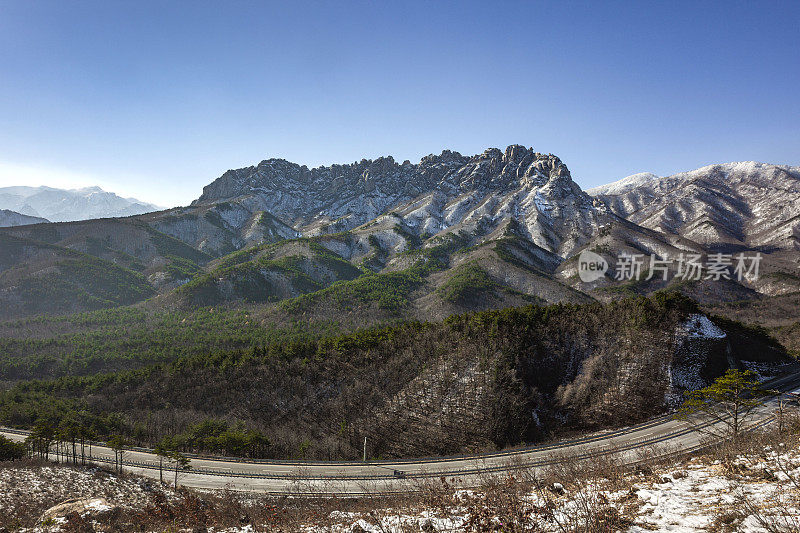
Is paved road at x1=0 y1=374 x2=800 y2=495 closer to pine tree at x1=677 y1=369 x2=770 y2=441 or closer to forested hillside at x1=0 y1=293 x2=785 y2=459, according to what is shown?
pine tree at x1=677 y1=369 x2=770 y2=441

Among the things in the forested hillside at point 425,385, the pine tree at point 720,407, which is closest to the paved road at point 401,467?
the pine tree at point 720,407

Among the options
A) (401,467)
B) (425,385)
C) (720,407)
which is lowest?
(401,467)

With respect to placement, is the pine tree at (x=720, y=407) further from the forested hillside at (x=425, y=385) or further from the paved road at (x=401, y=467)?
the forested hillside at (x=425, y=385)

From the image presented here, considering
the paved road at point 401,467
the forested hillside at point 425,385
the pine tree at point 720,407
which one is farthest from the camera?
the forested hillside at point 425,385

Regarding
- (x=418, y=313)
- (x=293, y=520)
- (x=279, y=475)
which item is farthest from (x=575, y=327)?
(x=418, y=313)

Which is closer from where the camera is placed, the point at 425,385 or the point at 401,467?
the point at 401,467

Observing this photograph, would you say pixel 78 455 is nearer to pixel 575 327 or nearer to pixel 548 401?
pixel 548 401

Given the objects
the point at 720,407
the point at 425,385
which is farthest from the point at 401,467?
the point at 720,407

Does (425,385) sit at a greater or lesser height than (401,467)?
greater

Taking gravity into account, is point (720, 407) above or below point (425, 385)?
above

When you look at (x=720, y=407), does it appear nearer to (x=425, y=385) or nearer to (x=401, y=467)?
(x=401, y=467)

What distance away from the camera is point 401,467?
3481 centimetres

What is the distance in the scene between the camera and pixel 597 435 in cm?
3631

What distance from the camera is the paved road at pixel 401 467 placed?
31000 millimetres
